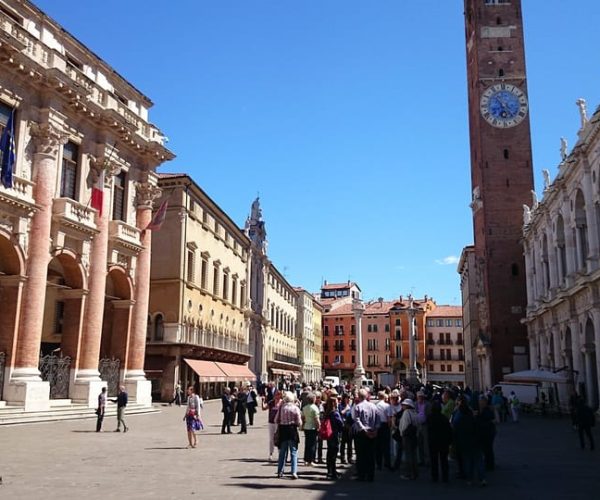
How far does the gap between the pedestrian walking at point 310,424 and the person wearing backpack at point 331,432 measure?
1.25ft

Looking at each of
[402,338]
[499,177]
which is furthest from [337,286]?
[499,177]

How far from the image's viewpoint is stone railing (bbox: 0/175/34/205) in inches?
817

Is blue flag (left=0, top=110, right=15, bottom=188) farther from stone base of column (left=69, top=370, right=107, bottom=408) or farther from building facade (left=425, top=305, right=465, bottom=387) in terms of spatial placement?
building facade (left=425, top=305, right=465, bottom=387)

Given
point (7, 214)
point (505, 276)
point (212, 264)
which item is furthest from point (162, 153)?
point (505, 276)

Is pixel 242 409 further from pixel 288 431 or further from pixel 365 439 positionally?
pixel 365 439

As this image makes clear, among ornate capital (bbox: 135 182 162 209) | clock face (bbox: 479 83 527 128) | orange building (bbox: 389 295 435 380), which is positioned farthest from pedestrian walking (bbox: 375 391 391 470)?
orange building (bbox: 389 295 435 380)

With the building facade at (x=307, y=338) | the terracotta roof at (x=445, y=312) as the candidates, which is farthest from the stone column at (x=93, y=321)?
the terracotta roof at (x=445, y=312)

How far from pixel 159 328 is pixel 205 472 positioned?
88.7ft

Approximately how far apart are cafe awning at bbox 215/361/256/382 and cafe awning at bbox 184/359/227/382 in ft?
3.13

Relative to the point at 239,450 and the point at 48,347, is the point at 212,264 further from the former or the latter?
the point at 239,450

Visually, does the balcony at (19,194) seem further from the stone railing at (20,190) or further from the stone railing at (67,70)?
the stone railing at (67,70)

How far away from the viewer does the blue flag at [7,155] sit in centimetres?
2023

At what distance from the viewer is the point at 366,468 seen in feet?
36.3

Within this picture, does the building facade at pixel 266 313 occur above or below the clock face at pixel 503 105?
below
